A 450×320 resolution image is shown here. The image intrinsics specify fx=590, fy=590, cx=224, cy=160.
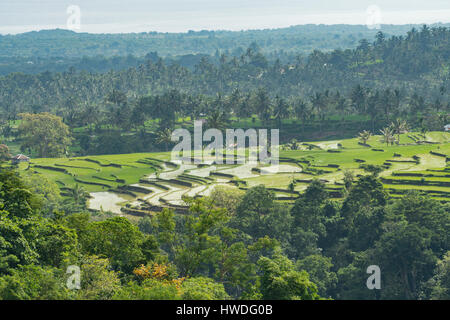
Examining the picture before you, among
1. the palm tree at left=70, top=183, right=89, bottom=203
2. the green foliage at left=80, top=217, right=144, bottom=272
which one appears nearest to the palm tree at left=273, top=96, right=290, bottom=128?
the palm tree at left=70, top=183, right=89, bottom=203

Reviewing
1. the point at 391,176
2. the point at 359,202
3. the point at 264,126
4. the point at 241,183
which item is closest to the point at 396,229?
the point at 359,202

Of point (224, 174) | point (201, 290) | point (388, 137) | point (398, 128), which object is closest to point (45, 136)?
point (224, 174)

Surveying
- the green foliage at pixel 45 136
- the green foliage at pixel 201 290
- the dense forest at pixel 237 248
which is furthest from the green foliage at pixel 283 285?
the green foliage at pixel 45 136

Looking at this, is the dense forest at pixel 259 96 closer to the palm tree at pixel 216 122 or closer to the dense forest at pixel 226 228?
the palm tree at pixel 216 122

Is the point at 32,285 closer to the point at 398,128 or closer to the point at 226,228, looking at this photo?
the point at 226,228

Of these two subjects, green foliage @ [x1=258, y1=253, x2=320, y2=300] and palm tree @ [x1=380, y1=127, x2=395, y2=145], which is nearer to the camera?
green foliage @ [x1=258, y1=253, x2=320, y2=300]

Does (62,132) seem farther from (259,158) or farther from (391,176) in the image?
(391,176)

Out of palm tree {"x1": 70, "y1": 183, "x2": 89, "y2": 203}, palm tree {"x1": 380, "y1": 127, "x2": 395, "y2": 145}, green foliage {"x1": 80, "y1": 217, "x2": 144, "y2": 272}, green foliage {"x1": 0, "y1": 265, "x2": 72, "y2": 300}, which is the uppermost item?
green foliage {"x1": 0, "y1": 265, "x2": 72, "y2": 300}

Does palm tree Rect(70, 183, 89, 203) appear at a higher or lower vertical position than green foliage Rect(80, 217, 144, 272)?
lower

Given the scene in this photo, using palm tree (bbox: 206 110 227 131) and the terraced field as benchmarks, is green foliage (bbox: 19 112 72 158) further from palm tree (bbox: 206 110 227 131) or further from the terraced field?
palm tree (bbox: 206 110 227 131)
